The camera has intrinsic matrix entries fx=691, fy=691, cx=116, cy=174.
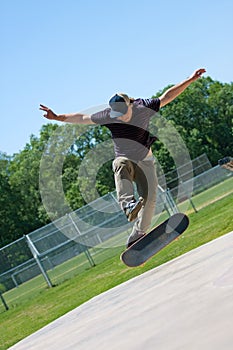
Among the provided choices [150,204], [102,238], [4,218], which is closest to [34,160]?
[4,218]

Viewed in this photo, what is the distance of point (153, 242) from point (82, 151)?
193 feet

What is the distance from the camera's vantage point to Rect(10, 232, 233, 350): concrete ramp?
4.56 m

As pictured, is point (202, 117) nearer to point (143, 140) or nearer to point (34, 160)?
point (34, 160)

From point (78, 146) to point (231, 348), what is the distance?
62279 millimetres

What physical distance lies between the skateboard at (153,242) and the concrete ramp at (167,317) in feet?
1.16

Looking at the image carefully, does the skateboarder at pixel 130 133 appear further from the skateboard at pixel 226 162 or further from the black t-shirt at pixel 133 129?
the skateboard at pixel 226 162

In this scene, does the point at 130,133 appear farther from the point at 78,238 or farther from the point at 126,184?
the point at 78,238

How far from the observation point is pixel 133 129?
9055 millimetres

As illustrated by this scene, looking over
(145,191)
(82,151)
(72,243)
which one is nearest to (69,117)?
(145,191)

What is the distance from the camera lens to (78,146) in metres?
65.9

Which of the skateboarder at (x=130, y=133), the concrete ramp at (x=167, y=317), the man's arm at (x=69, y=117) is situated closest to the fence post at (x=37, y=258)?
the concrete ramp at (x=167, y=317)

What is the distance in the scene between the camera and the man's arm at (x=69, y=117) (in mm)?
9211

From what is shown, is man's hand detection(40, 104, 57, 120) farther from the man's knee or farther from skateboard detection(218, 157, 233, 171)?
skateboard detection(218, 157, 233, 171)

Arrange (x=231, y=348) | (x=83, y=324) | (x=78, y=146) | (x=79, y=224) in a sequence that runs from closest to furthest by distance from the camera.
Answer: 1. (x=231, y=348)
2. (x=83, y=324)
3. (x=79, y=224)
4. (x=78, y=146)
